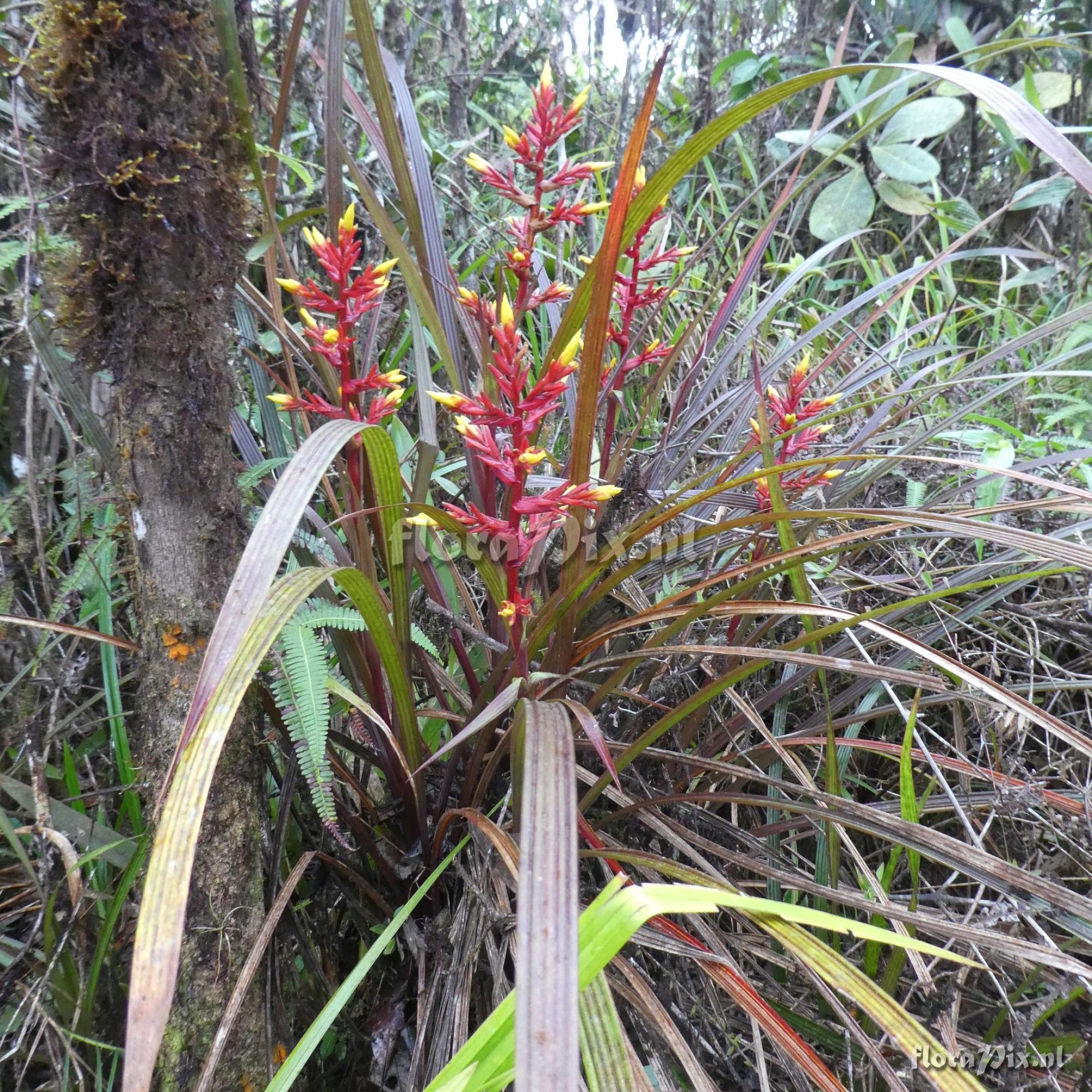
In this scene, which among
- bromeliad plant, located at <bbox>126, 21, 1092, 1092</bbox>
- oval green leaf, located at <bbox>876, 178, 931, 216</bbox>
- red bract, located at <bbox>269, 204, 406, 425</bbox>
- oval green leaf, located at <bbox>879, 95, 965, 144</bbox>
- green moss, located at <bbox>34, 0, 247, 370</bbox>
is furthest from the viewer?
oval green leaf, located at <bbox>876, 178, 931, 216</bbox>

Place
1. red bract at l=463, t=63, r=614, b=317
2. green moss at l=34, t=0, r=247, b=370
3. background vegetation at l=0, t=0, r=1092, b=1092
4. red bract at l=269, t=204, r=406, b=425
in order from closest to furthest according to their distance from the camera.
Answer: background vegetation at l=0, t=0, r=1092, b=1092 < green moss at l=34, t=0, r=247, b=370 < red bract at l=269, t=204, r=406, b=425 < red bract at l=463, t=63, r=614, b=317

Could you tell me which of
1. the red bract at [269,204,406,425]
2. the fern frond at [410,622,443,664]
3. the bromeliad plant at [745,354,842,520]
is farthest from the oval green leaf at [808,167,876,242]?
the fern frond at [410,622,443,664]

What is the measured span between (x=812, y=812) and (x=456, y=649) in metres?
0.53

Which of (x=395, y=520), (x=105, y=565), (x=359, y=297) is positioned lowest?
(x=105, y=565)

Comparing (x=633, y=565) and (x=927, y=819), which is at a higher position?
(x=633, y=565)

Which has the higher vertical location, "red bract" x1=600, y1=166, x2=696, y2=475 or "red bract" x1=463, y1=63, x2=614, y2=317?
"red bract" x1=463, y1=63, x2=614, y2=317

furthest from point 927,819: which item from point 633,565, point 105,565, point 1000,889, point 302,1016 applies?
point 105,565

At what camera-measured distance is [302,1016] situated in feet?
3.15

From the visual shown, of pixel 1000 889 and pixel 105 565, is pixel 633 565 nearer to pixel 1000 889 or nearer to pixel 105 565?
pixel 1000 889

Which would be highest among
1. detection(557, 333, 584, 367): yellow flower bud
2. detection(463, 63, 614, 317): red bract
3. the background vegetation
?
detection(463, 63, 614, 317): red bract

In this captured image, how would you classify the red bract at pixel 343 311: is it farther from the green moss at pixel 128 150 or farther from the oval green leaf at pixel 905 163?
the oval green leaf at pixel 905 163

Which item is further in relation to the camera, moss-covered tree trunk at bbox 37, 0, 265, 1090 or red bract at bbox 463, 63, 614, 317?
red bract at bbox 463, 63, 614, 317

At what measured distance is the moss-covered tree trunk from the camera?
2.46 ft

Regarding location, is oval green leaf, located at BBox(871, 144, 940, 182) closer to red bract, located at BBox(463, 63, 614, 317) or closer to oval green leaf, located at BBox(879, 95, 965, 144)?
oval green leaf, located at BBox(879, 95, 965, 144)
